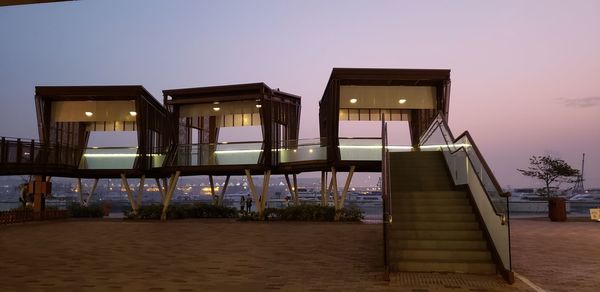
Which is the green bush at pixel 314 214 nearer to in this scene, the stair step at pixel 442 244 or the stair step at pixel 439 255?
the stair step at pixel 442 244

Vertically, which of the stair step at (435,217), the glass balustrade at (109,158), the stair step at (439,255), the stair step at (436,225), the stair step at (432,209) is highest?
the glass balustrade at (109,158)

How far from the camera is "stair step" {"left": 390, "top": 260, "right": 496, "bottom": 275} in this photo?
30.0 ft

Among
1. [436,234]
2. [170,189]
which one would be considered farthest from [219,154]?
[436,234]

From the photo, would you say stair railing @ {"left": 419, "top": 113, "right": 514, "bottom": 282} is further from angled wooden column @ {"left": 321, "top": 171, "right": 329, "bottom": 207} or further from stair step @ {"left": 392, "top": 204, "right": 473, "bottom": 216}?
angled wooden column @ {"left": 321, "top": 171, "right": 329, "bottom": 207}

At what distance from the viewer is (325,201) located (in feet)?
83.3

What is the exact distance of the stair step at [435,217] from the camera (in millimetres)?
10703

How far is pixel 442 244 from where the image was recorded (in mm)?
9844

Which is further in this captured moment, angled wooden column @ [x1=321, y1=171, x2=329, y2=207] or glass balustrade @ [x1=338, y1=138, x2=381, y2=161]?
angled wooden column @ [x1=321, y1=171, x2=329, y2=207]

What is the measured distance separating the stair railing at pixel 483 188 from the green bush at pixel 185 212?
14.9m

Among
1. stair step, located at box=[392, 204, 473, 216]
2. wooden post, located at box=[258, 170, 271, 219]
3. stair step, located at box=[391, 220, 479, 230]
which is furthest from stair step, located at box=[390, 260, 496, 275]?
wooden post, located at box=[258, 170, 271, 219]

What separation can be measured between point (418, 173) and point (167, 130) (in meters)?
17.7

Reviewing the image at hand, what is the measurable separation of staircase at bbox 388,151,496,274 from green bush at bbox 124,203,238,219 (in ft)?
47.8

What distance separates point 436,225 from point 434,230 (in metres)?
0.21

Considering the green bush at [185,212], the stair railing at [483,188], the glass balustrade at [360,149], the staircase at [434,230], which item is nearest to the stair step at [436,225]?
the staircase at [434,230]
